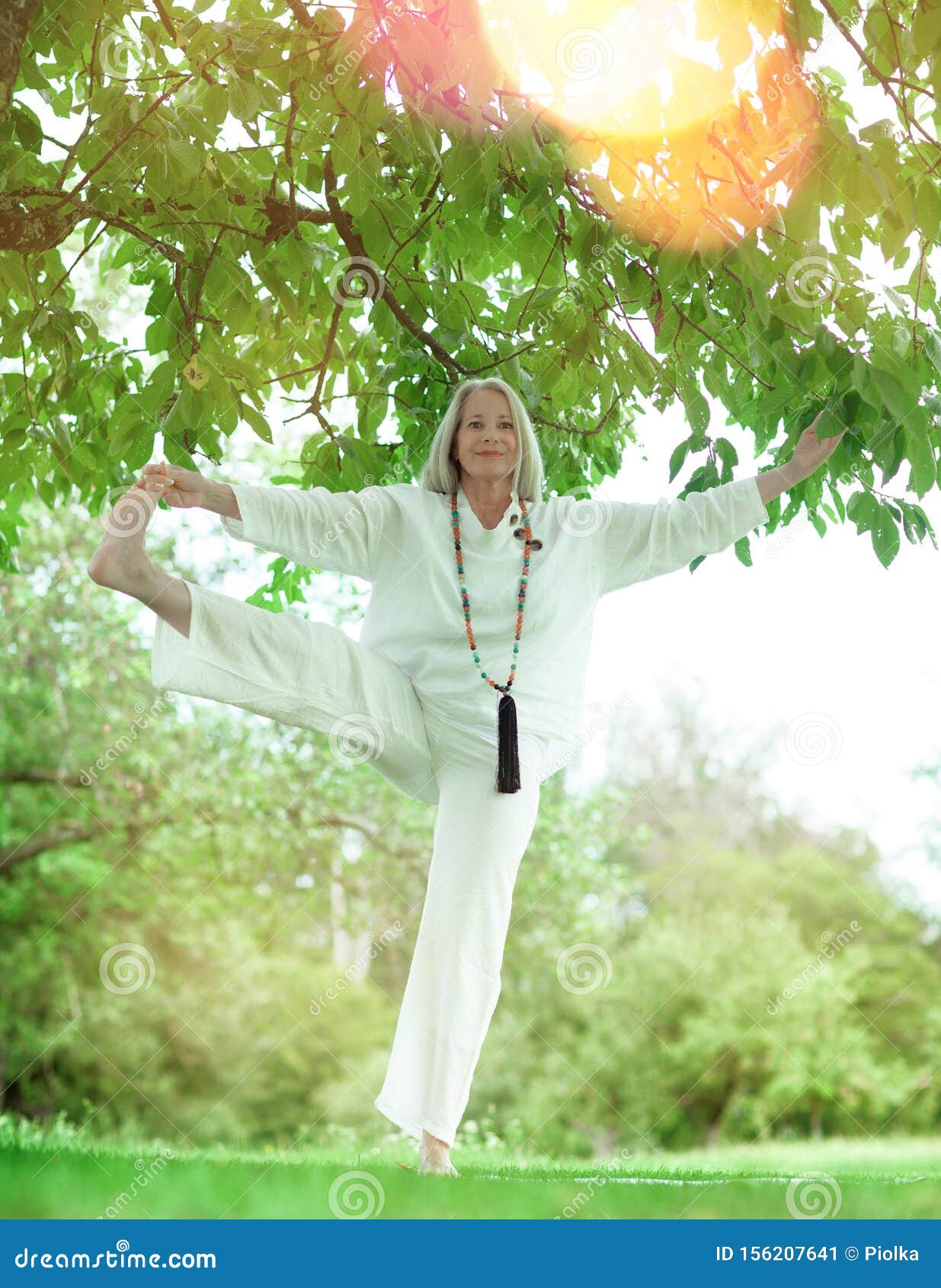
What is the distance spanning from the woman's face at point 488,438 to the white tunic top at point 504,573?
104mm

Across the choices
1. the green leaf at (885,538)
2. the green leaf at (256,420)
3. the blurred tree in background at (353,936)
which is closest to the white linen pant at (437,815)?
the green leaf at (256,420)

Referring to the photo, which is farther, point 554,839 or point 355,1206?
point 554,839

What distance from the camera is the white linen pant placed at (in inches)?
127

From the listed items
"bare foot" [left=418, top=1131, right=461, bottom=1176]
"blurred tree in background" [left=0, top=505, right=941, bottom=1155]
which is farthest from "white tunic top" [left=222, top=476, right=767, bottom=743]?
"blurred tree in background" [left=0, top=505, right=941, bottom=1155]

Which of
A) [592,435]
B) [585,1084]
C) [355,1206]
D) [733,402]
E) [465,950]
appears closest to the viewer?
[355,1206]

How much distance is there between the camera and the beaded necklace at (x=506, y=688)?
11.2ft

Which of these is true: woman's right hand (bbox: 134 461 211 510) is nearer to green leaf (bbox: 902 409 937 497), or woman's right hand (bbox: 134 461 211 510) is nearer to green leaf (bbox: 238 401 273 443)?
green leaf (bbox: 238 401 273 443)

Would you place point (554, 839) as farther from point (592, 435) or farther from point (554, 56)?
point (554, 56)

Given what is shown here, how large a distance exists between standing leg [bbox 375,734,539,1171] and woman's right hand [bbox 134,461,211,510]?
1.01 metres

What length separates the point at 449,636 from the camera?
363cm

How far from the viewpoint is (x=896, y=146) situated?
116 inches

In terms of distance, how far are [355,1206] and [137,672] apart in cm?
925

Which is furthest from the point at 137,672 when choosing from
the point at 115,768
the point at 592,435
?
the point at 592,435

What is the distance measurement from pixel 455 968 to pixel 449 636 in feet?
2.91
